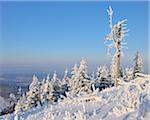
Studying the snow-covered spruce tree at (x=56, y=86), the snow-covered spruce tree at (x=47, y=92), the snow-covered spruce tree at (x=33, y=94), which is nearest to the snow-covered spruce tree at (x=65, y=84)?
the snow-covered spruce tree at (x=56, y=86)

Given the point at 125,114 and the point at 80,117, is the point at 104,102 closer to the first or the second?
the point at 80,117

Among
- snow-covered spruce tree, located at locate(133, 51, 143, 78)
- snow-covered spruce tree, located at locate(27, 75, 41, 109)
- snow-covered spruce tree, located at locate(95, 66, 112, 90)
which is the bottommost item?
snow-covered spruce tree, located at locate(27, 75, 41, 109)

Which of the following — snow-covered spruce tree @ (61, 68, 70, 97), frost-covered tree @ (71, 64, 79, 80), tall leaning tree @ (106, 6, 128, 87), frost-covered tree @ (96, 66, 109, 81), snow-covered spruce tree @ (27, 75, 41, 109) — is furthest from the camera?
snow-covered spruce tree @ (61, 68, 70, 97)

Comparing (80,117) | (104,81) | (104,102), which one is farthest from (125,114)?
(104,81)

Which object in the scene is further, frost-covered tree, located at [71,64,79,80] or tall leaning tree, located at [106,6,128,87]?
frost-covered tree, located at [71,64,79,80]

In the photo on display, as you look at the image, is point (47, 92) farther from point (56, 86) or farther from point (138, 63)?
point (138, 63)

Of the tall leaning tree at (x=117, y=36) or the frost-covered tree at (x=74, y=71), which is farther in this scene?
the frost-covered tree at (x=74, y=71)

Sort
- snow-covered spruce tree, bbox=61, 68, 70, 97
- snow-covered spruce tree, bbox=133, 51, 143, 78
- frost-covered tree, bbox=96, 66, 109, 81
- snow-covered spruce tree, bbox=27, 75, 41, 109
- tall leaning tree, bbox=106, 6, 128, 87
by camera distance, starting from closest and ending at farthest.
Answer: tall leaning tree, bbox=106, 6, 128, 87 < frost-covered tree, bbox=96, 66, 109, 81 < snow-covered spruce tree, bbox=27, 75, 41, 109 < snow-covered spruce tree, bbox=133, 51, 143, 78 < snow-covered spruce tree, bbox=61, 68, 70, 97

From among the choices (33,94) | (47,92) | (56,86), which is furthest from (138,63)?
(33,94)

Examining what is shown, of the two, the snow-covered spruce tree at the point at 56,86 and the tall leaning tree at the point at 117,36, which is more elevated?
the tall leaning tree at the point at 117,36

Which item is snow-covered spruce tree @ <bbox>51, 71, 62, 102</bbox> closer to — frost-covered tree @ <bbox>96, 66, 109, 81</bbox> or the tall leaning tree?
frost-covered tree @ <bbox>96, 66, 109, 81</bbox>

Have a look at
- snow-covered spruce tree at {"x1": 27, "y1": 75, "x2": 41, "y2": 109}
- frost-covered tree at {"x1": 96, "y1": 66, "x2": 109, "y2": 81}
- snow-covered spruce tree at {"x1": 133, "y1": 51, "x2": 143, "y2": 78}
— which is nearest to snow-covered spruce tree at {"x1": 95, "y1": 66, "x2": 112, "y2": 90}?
frost-covered tree at {"x1": 96, "y1": 66, "x2": 109, "y2": 81}

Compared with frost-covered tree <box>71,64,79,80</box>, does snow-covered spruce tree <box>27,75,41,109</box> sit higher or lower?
lower

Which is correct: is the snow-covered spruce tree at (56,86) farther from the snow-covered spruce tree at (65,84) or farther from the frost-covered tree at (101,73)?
the frost-covered tree at (101,73)
